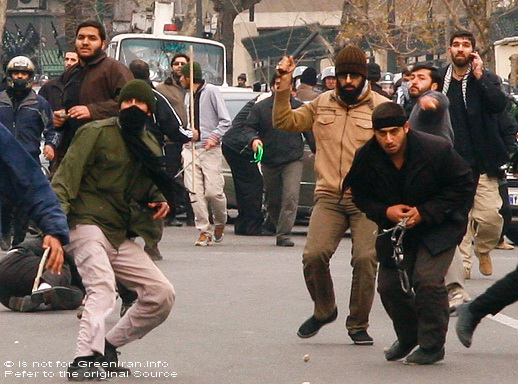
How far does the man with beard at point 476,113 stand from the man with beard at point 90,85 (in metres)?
2.54

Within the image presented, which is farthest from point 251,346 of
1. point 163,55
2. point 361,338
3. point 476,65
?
point 163,55

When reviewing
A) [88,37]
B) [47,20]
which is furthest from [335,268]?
[47,20]

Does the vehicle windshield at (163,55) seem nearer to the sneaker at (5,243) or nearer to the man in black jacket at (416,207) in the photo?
the sneaker at (5,243)

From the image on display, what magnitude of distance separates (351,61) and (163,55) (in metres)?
18.7

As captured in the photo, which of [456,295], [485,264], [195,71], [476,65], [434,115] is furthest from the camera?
[195,71]

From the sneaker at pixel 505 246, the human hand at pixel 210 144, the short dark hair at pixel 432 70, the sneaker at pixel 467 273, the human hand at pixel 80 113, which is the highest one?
the short dark hair at pixel 432 70

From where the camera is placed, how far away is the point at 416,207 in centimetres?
786

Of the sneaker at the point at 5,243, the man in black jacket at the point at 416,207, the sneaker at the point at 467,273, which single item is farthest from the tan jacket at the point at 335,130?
the sneaker at the point at 5,243

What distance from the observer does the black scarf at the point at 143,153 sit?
24.9 ft

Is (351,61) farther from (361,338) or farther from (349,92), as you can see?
(361,338)

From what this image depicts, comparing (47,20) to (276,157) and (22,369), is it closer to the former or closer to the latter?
(276,157)

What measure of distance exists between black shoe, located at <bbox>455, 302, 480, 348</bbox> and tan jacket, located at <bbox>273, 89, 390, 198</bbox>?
106cm

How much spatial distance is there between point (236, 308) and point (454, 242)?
2.91m

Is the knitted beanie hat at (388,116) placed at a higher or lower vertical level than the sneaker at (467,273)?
higher
